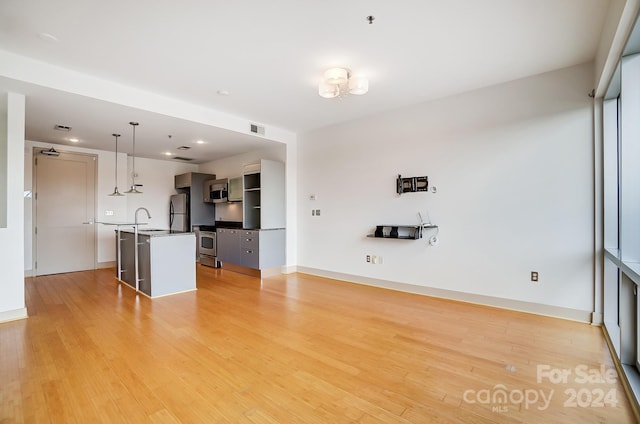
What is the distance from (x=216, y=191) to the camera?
6.95 m

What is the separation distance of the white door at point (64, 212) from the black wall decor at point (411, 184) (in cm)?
587

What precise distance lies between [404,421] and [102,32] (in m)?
3.67

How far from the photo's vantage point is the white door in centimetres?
551

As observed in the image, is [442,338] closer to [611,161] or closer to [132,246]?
[611,161]

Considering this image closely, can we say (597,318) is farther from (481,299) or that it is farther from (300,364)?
(300,364)

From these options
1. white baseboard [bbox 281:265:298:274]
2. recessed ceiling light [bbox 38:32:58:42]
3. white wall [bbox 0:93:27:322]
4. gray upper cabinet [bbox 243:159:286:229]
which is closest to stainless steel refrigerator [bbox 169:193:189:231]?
gray upper cabinet [bbox 243:159:286:229]

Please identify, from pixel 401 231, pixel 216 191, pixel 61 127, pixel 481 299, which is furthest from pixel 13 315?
pixel 481 299

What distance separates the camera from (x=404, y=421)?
5.41 ft

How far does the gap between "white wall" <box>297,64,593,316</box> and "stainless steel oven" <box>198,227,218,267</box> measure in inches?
110

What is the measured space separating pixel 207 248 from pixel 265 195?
7.09 feet

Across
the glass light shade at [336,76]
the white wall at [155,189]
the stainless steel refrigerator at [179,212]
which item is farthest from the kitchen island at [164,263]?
the glass light shade at [336,76]

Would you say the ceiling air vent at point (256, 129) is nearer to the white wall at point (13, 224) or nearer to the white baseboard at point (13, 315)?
the white wall at point (13, 224)

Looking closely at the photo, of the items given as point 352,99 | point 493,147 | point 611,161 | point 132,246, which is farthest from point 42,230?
point 611,161

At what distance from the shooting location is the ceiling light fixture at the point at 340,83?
308 cm
